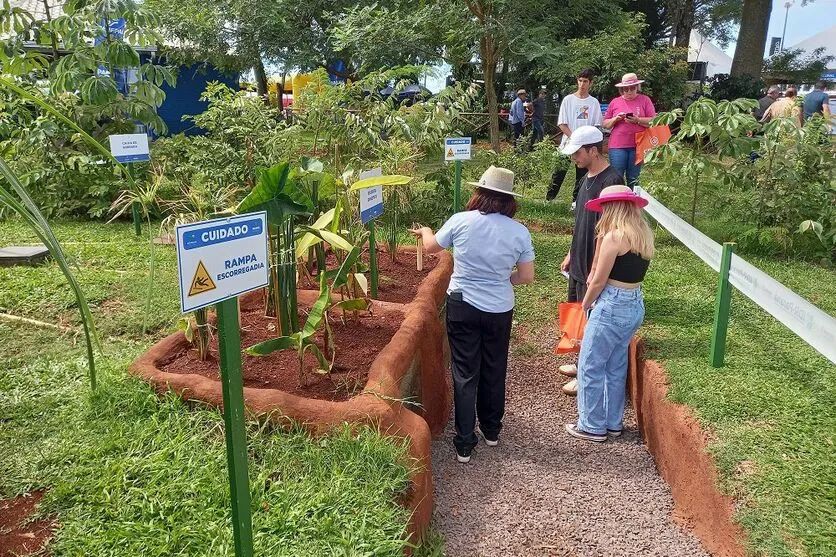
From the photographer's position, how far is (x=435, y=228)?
23.0 ft

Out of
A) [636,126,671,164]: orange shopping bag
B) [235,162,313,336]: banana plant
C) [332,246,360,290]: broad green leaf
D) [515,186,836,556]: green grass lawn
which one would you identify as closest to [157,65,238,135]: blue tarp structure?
[636,126,671,164]: orange shopping bag

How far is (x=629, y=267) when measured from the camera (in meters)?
3.62

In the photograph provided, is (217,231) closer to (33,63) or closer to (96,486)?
(96,486)

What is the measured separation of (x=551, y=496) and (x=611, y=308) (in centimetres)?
109

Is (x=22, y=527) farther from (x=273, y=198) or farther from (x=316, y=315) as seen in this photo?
(x=273, y=198)

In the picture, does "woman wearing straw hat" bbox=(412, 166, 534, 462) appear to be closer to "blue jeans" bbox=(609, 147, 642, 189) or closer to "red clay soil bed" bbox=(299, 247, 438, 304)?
"red clay soil bed" bbox=(299, 247, 438, 304)

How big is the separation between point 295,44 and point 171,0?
11.1ft

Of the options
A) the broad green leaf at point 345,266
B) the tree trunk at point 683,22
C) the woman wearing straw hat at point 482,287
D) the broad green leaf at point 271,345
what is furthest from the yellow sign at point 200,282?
the tree trunk at point 683,22

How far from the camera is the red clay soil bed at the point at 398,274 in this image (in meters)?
4.41

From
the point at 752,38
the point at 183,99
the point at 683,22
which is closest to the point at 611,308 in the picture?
the point at 183,99

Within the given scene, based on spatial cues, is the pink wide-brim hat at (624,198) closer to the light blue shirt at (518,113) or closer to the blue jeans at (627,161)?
the blue jeans at (627,161)

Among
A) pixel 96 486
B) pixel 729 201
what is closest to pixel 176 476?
pixel 96 486

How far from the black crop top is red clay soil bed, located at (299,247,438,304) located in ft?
4.53

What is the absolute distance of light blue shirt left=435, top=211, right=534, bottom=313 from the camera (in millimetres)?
3449
